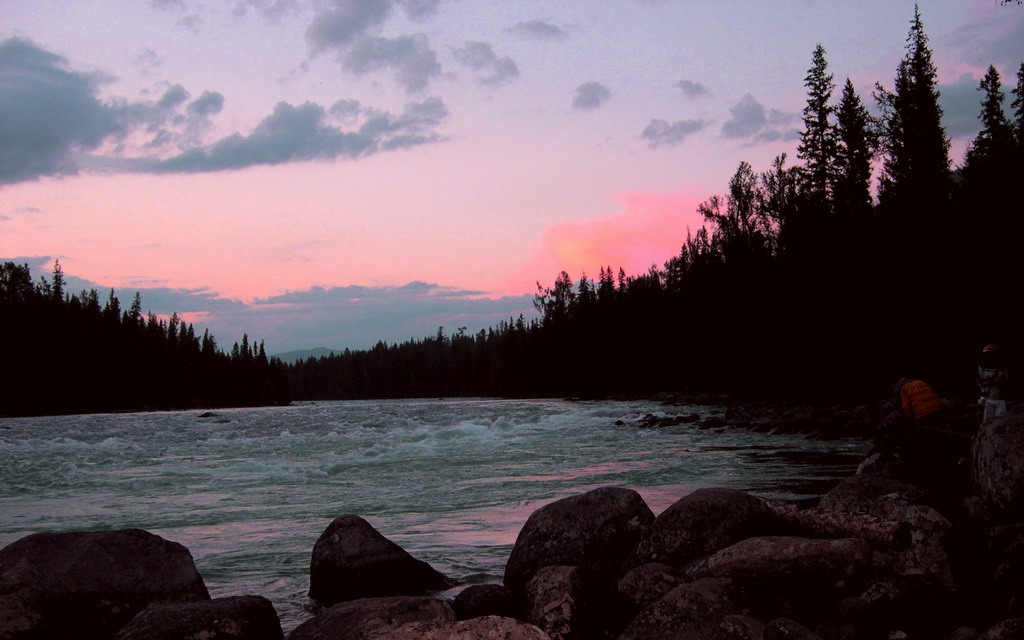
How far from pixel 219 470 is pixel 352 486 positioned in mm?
4649

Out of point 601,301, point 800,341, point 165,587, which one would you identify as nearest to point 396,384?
point 601,301

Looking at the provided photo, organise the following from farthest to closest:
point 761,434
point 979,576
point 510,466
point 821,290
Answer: point 821,290, point 761,434, point 510,466, point 979,576

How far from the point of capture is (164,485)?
14.6 meters

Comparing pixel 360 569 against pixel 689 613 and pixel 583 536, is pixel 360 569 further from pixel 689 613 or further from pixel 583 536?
pixel 689 613

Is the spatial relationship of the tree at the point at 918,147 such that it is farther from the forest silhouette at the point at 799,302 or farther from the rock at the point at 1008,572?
the rock at the point at 1008,572

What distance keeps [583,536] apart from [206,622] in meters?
3.14

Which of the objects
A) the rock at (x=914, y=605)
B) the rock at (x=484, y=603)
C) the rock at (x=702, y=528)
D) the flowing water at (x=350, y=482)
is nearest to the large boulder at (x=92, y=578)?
the flowing water at (x=350, y=482)

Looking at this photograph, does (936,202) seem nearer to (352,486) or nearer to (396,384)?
(352,486)

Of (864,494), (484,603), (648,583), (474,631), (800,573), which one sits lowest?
(484,603)

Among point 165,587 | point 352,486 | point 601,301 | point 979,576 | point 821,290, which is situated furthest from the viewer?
point 601,301

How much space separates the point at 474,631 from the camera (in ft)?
12.8

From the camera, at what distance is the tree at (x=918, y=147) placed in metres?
33.3

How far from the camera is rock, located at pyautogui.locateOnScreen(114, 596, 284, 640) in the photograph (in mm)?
4613

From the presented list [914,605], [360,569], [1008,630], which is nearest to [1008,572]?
[914,605]
